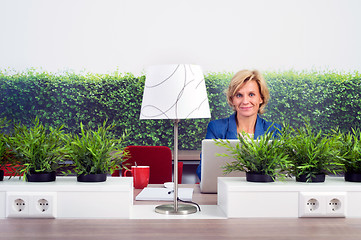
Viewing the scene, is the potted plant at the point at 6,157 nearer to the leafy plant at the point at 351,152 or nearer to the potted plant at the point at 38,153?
the potted plant at the point at 38,153

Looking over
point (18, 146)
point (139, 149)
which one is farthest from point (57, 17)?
point (18, 146)

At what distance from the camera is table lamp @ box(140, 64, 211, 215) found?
1.72 m

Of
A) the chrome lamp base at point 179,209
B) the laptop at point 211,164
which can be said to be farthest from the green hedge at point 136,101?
the chrome lamp base at point 179,209

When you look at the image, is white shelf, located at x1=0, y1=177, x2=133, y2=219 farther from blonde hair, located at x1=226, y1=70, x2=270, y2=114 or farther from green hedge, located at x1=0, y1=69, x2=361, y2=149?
green hedge, located at x1=0, y1=69, x2=361, y2=149

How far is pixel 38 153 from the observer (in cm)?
172

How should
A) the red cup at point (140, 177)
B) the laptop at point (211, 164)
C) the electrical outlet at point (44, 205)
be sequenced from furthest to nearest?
the red cup at point (140, 177) → the laptop at point (211, 164) → the electrical outlet at point (44, 205)

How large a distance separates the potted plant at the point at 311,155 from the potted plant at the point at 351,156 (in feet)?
0.11

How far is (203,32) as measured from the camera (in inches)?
281

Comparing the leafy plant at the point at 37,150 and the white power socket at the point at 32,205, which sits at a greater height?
the leafy plant at the point at 37,150

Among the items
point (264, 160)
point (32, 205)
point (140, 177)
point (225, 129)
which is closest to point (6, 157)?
point (32, 205)

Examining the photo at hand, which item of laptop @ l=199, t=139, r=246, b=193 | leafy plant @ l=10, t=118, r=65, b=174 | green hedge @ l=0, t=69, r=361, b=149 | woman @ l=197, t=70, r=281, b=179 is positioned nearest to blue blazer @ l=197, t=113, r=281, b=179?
woman @ l=197, t=70, r=281, b=179

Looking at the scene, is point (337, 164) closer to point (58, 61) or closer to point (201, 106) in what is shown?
point (201, 106)

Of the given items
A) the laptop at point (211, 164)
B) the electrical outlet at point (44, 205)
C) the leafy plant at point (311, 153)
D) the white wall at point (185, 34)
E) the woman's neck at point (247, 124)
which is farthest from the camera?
the white wall at point (185, 34)

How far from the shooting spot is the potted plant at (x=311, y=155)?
173 cm
